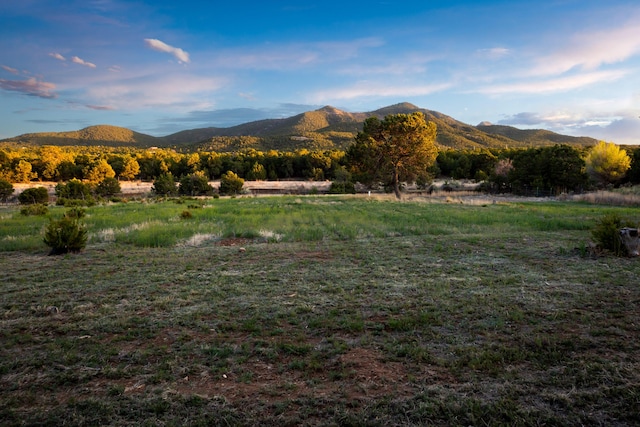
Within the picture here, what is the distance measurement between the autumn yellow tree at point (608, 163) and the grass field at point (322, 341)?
154 feet

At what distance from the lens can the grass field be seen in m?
3.07

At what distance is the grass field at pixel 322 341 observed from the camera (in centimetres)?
307

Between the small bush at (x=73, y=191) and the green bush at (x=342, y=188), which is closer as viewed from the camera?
the small bush at (x=73, y=191)

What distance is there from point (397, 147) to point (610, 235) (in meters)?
36.6

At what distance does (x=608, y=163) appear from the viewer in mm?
43750

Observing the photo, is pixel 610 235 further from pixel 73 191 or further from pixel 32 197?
pixel 73 191

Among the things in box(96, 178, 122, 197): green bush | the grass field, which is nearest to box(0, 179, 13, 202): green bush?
Answer: box(96, 178, 122, 197): green bush

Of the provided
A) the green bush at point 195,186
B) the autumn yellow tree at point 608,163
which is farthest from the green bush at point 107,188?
the autumn yellow tree at point 608,163

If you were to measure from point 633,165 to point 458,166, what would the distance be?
34367 mm

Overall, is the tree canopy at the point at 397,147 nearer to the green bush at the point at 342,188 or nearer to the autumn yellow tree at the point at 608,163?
the green bush at the point at 342,188

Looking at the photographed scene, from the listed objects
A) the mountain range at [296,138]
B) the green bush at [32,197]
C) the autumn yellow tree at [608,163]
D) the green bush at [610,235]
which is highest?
the mountain range at [296,138]

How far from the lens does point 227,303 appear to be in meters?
5.83

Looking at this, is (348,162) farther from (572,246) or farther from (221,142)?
(221,142)

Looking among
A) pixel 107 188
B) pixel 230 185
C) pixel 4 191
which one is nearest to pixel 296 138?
pixel 230 185
